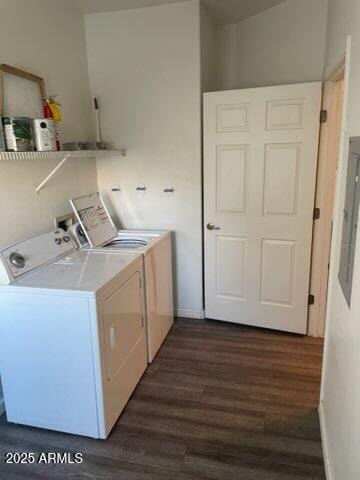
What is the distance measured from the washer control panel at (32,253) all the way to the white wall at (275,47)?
6.53 ft

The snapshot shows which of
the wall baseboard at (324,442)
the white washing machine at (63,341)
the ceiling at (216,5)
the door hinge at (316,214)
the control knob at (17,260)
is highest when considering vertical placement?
the ceiling at (216,5)

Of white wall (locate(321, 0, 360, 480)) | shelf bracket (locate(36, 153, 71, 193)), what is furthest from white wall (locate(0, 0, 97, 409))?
white wall (locate(321, 0, 360, 480))

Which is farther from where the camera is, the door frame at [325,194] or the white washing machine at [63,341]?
the door frame at [325,194]

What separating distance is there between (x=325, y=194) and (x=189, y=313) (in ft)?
5.06

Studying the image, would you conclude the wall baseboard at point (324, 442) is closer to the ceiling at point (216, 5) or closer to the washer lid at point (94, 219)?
the washer lid at point (94, 219)

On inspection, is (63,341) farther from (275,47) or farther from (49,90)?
(275,47)

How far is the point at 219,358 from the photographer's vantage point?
264 centimetres

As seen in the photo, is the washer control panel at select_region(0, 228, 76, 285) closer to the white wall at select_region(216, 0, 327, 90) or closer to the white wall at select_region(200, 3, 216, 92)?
the white wall at select_region(200, 3, 216, 92)

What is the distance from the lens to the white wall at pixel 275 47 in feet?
8.75

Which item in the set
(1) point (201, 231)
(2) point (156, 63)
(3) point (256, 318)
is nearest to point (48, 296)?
(1) point (201, 231)

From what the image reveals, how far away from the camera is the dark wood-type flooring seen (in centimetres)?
175

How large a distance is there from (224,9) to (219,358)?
2680mm

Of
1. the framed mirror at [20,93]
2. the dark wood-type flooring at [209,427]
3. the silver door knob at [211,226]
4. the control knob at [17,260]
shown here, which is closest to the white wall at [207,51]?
the silver door knob at [211,226]

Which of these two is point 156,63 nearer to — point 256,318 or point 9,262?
point 9,262
